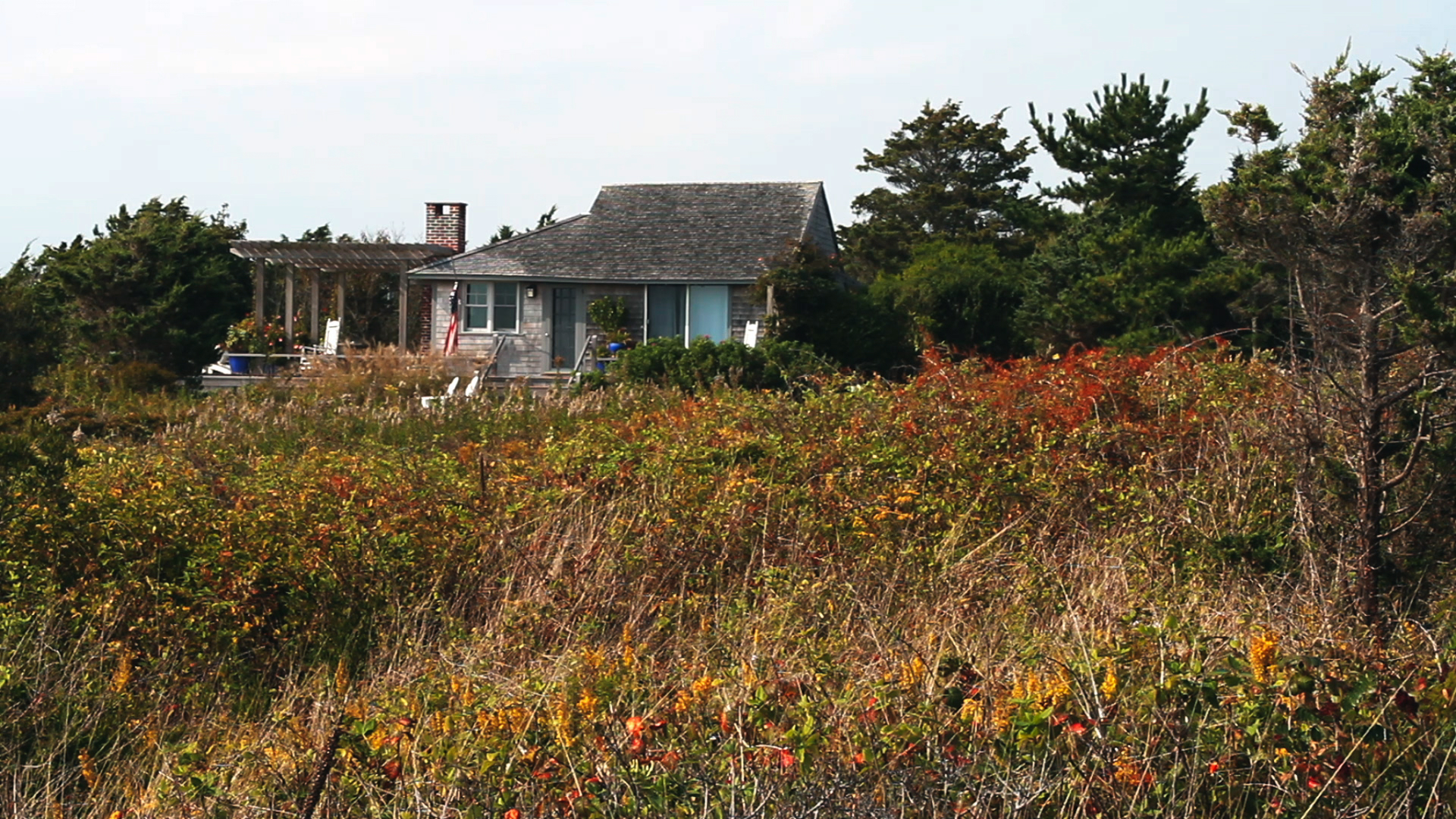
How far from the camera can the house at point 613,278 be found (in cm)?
2856

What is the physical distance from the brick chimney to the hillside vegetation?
72.2 feet

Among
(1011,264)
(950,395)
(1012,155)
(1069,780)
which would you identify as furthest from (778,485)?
(1012,155)

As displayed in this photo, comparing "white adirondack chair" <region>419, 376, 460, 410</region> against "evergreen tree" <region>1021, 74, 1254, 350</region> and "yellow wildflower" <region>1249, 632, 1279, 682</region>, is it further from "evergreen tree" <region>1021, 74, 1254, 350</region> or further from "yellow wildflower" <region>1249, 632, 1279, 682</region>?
Answer: "yellow wildflower" <region>1249, 632, 1279, 682</region>

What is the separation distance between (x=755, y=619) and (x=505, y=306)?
2386 cm

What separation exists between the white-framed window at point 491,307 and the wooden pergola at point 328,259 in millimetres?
1242

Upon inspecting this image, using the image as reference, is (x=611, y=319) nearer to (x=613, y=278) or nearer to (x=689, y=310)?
(x=613, y=278)

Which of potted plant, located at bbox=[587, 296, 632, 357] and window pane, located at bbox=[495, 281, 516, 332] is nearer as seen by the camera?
potted plant, located at bbox=[587, 296, 632, 357]

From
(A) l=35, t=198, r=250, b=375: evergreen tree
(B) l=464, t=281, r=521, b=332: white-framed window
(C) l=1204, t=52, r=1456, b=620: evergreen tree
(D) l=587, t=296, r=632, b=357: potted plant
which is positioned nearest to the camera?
(C) l=1204, t=52, r=1456, b=620: evergreen tree

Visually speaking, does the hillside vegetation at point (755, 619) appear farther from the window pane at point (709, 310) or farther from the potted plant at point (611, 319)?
the window pane at point (709, 310)

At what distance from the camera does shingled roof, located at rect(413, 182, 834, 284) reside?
2859cm

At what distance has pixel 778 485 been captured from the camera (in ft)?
26.8

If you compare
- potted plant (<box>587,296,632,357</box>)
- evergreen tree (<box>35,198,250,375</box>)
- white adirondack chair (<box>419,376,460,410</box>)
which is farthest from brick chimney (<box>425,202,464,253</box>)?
white adirondack chair (<box>419,376,460,410</box>)

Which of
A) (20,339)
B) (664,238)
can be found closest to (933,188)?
(664,238)

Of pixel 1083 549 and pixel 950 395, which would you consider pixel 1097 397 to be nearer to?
pixel 950 395
